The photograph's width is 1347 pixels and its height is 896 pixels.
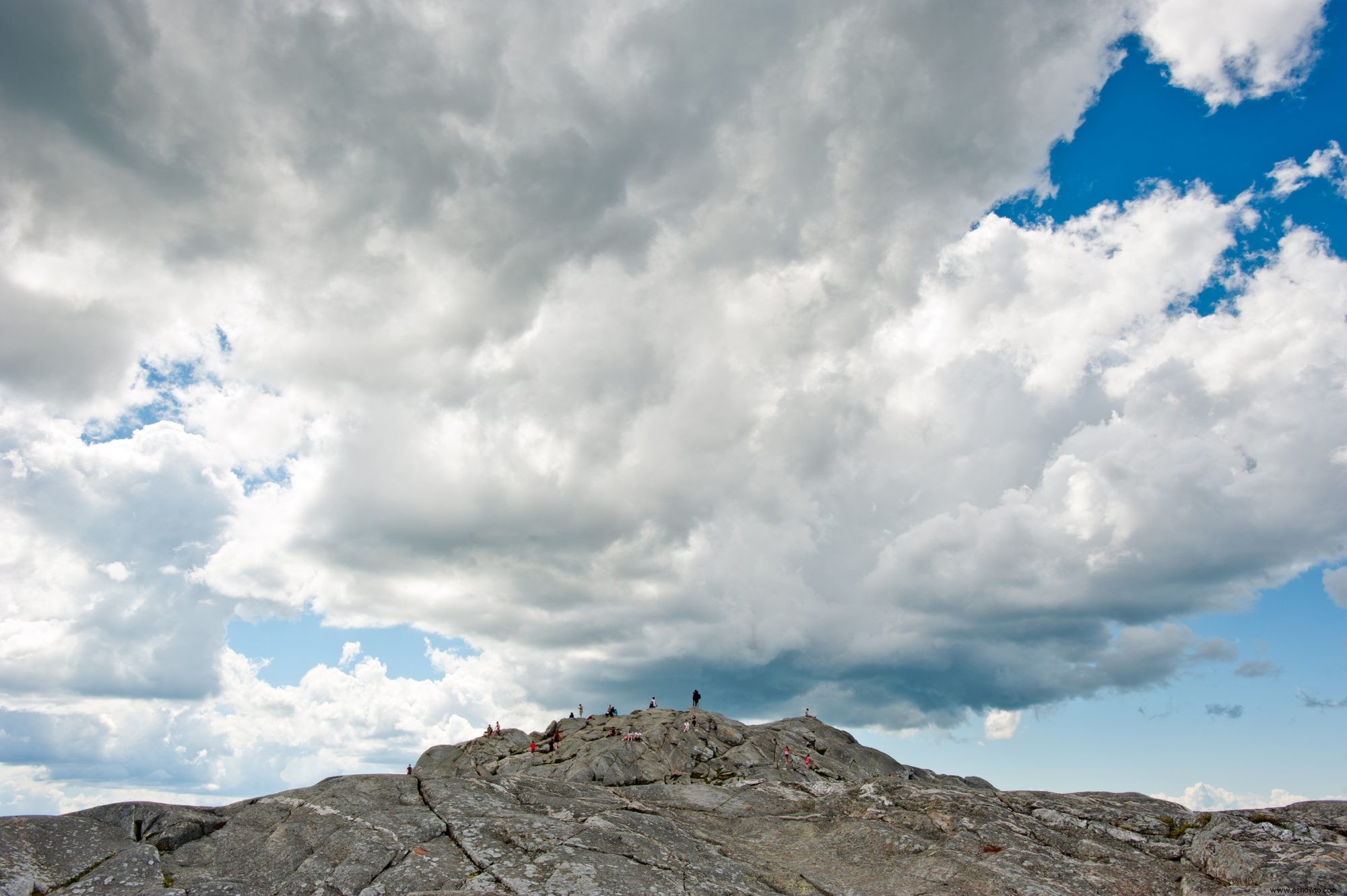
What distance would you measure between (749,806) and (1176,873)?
15.3 meters

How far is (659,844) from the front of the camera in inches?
970

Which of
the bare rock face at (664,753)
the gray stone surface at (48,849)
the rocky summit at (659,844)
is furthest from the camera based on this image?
the bare rock face at (664,753)

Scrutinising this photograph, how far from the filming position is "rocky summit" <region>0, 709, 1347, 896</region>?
70.3 ft

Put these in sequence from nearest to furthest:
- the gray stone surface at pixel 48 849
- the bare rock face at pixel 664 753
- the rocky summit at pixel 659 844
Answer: the gray stone surface at pixel 48 849, the rocky summit at pixel 659 844, the bare rock face at pixel 664 753

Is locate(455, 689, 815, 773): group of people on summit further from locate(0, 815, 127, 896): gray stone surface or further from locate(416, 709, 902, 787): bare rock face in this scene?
locate(0, 815, 127, 896): gray stone surface

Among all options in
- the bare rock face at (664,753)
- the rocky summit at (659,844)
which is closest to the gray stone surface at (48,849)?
the rocky summit at (659,844)

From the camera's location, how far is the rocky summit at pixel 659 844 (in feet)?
70.3

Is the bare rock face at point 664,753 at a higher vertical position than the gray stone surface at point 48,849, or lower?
higher

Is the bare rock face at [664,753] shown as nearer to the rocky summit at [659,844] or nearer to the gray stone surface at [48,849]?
the rocky summit at [659,844]

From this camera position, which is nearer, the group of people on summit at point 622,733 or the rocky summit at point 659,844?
the rocky summit at point 659,844

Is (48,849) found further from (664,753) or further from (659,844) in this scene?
(664,753)

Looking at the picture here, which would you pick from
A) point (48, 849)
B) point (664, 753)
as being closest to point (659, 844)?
point (48, 849)

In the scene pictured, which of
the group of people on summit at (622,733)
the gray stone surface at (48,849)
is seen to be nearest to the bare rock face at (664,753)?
the group of people on summit at (622,733)

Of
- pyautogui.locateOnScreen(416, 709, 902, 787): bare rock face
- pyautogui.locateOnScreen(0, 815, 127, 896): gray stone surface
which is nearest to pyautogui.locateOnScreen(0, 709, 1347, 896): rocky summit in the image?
pyautogui.locateOnScreen(0, 815, 127, 896): gray stone surface
